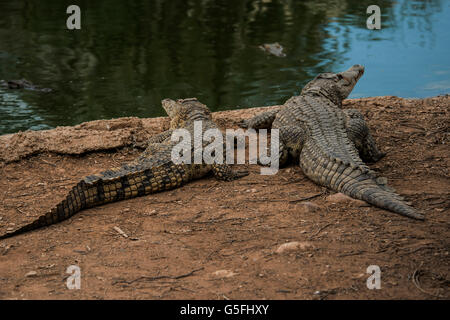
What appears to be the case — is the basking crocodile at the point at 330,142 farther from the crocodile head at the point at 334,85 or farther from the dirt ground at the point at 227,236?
the dirt ground at the point at 227,236

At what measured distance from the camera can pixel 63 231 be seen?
11.9 ft

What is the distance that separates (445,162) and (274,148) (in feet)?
5.36

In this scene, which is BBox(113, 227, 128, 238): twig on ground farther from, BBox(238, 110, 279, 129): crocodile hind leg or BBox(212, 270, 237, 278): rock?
BBox(238, 110, 279, 129): crocodile hind leg

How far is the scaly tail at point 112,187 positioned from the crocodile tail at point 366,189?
142cm

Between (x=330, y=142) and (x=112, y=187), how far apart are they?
2.06 metres

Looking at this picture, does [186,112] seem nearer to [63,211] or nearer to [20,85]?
[63,211]

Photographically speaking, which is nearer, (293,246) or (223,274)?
(223,274)

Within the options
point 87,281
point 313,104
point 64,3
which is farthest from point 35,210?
point 64,3

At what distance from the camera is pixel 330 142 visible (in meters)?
4.58

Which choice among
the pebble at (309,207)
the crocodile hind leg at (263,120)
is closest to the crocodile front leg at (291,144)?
the crocodile hind leg at (263,120)

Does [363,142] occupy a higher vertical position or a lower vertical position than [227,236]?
higher

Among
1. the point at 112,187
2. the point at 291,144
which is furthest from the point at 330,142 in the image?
the point at 112,187

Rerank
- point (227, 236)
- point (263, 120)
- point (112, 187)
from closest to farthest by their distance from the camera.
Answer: point (227, 236), point (112, 187), point (263, 120)

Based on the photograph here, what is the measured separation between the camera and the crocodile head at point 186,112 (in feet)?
18.3
